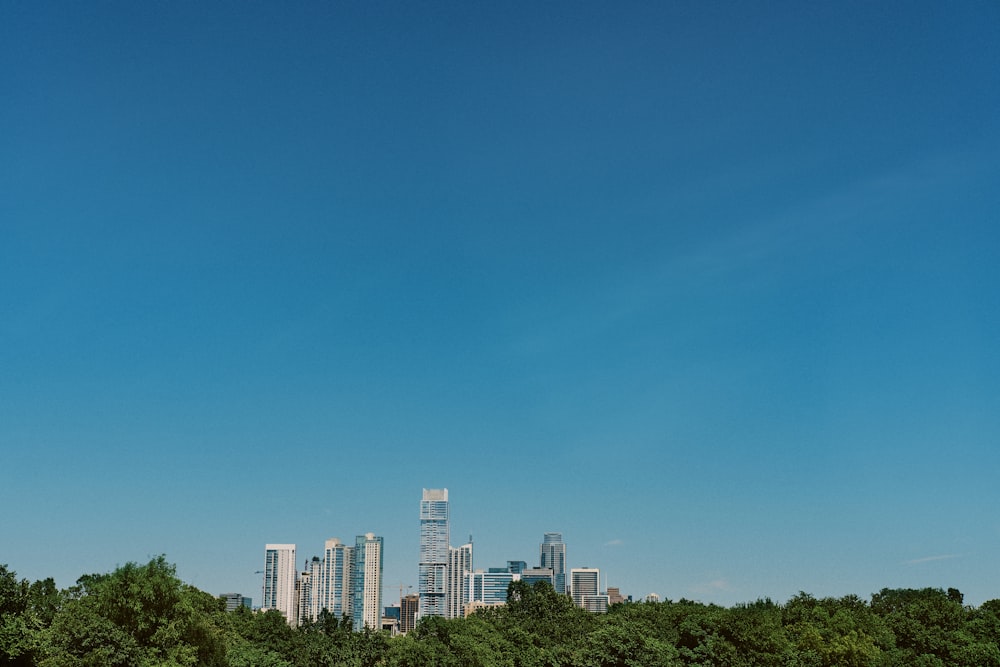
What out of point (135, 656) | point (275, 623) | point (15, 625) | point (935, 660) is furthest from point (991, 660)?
point (15, 625)

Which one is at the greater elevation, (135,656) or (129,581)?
(129,581)

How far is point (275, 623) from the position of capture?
75625 mm

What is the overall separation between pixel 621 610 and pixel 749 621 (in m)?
23.1

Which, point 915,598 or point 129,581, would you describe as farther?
point 915,598

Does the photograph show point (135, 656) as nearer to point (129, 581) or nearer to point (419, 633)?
point (129, 581)

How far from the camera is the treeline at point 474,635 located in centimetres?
5288

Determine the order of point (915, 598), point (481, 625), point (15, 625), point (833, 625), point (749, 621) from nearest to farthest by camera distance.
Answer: point (15, 625) → point (749, 621) → point (833, 625) → point (481, 625) → point (915, 598)

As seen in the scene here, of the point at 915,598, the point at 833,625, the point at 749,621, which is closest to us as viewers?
the point at 749,621

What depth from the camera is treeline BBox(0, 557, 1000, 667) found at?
173ft

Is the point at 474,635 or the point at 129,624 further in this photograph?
the point at 474,635

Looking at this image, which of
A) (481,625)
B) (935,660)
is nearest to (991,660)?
(935,660)

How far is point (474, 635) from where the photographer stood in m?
83.4

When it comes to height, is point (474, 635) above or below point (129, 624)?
below

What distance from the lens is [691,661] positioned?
7194 cm
